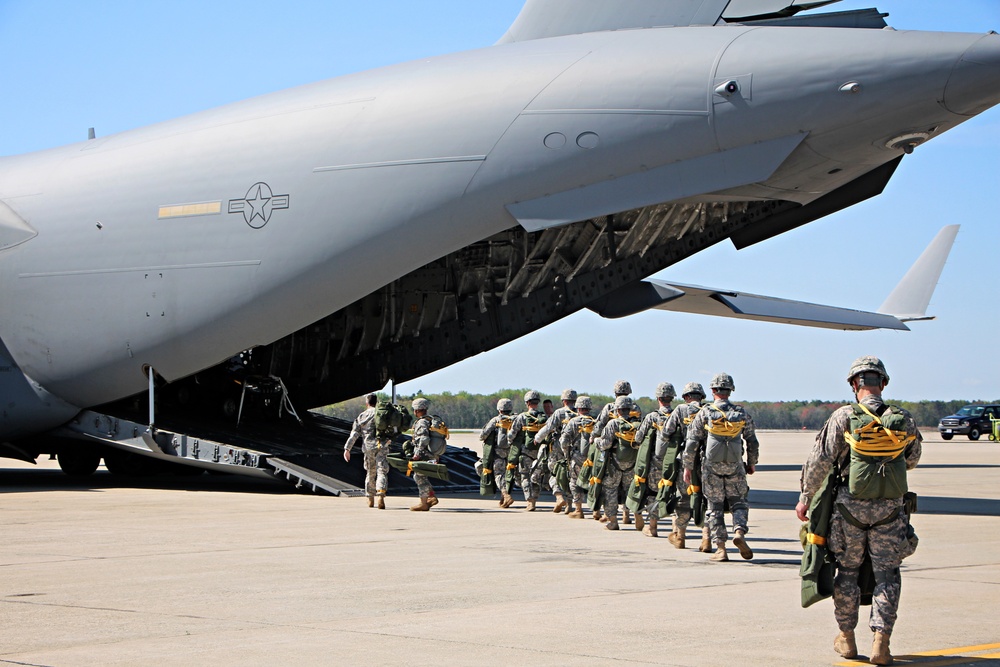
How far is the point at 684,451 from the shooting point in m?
10.3

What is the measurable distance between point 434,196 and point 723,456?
6413mm

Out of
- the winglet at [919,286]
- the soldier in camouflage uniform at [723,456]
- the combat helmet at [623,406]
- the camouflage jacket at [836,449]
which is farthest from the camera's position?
the winglet at [919,286]

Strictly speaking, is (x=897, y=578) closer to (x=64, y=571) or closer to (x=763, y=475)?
(x=64, y=571)

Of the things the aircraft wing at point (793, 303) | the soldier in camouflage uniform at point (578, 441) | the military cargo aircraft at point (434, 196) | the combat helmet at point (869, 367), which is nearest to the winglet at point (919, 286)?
the aircraft wing at point (793, 303)

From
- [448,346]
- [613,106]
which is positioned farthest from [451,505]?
[613,106]

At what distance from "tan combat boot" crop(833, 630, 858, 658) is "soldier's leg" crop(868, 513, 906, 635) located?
0.40 feet

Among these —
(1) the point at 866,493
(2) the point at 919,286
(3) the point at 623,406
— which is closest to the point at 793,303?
(2) the point at 919,286

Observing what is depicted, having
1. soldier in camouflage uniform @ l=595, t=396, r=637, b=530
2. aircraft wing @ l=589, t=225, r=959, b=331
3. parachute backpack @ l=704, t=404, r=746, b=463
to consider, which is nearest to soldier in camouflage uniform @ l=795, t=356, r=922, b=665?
parachute backpack @ l=704, t=404, r=746, b=463

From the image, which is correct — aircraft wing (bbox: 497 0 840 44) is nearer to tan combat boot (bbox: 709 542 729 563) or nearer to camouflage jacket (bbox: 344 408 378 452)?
camouflage jacket (bbox: 344 408 378 452)

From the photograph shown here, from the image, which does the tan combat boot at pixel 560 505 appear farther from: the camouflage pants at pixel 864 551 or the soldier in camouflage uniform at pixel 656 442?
the camouflage pants at pixel 864 551

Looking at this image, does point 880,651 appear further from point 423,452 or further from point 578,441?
point 423,452

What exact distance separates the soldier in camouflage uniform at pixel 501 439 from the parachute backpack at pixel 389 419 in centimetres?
116

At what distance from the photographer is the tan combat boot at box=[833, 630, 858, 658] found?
559 centimetres

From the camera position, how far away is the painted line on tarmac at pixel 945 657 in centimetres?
542
